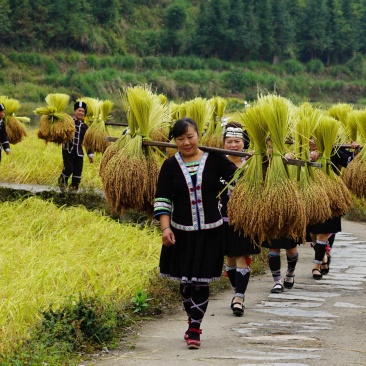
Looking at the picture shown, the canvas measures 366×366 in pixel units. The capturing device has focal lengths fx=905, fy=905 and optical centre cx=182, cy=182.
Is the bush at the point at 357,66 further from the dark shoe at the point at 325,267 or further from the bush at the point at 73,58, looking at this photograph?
the dark shoe at the point at 325,267

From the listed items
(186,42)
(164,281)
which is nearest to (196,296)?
(164,281)

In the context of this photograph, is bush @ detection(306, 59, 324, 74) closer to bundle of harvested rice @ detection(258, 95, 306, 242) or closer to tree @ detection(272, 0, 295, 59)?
tree @ detection(272, 0, 295, 59)

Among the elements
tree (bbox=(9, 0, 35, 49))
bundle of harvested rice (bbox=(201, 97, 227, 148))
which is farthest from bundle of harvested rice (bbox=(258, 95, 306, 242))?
tree (bbox=(9, 0, 35, 49))

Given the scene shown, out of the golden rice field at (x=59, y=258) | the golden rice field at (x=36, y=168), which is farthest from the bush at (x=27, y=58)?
the golden rice field at (x=59, y=258)

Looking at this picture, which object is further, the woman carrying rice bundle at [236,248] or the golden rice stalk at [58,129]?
the golden rice stalk at [58,129]

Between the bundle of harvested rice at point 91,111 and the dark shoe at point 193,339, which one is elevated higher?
the bundle of harvested rice at point 91,111

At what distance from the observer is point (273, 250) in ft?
26.9

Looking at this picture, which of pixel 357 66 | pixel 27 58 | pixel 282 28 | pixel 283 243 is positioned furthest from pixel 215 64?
pixel 283 243

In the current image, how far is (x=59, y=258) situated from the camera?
26.8 ft

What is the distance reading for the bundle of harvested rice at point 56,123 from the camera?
A: 14117 millimetres

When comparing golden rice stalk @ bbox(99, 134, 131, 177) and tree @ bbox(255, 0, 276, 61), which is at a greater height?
tree @ bbox(255, 0, 276, 61)

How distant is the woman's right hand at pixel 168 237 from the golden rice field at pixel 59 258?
2.42ft

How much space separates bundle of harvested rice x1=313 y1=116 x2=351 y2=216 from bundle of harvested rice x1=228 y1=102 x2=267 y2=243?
5.59 feet

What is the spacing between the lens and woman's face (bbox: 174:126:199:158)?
6102 mm
